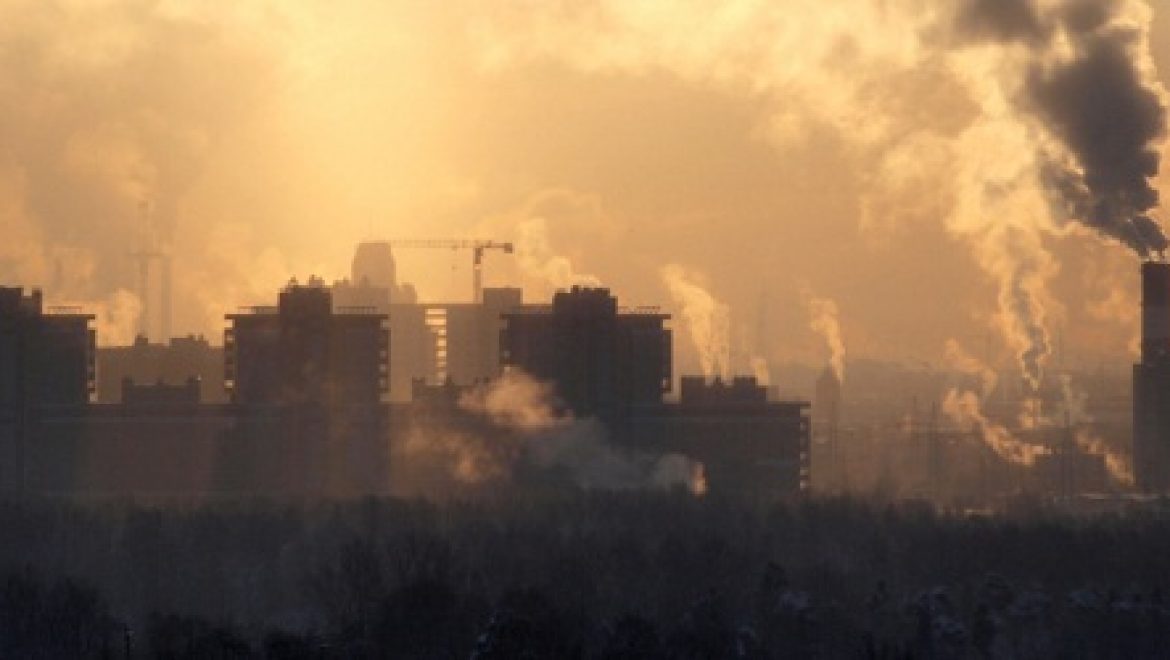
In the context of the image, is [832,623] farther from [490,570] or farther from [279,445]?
[279,445]

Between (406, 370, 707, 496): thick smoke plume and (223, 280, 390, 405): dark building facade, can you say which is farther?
(223, 280, 390, 405): dark building facade

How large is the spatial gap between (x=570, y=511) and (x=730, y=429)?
1533 inches

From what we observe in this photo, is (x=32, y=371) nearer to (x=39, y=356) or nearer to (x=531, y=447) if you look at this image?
(x=39, y=356)

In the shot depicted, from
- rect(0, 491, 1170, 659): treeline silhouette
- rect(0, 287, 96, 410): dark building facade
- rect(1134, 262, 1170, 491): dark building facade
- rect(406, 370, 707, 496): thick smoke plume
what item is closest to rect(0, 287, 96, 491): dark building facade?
rect(0, 287, 96, 410): dark building facade

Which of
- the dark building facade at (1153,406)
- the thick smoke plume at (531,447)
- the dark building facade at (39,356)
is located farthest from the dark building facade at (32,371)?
the dark building facade at (1153,406)

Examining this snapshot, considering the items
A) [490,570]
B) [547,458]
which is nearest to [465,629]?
[490,570]

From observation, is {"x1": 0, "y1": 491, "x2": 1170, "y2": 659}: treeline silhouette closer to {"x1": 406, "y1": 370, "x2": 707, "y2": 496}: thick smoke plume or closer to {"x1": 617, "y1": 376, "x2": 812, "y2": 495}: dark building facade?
{"x1": 406, "y1": 370, "x2": 707, "y2": 496}: thick smoke plume

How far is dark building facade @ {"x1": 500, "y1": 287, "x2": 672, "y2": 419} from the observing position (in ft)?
578

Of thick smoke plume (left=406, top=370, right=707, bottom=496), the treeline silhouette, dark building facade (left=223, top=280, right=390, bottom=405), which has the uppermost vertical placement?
dark building facade (left=223, top=280, right=390, bottom=405)

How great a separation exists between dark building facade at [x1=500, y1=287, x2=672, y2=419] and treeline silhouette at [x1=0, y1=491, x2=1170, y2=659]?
1065 inches

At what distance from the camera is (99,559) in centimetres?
12262

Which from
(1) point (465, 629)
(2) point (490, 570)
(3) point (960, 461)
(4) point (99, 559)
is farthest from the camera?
(3) point (960, 461)

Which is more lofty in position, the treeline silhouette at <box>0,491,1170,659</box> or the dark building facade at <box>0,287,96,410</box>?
the dark building facade at <box>0,287,96,410</box>

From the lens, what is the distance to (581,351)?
176375 mm
